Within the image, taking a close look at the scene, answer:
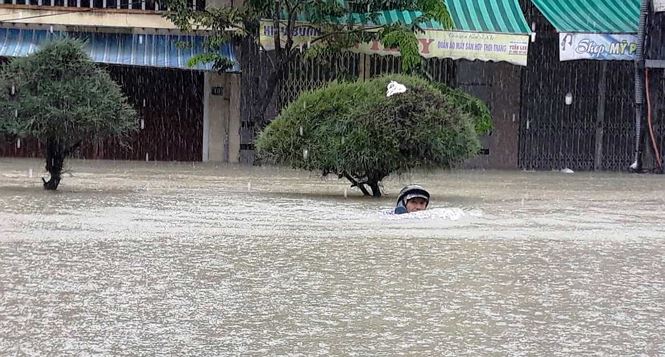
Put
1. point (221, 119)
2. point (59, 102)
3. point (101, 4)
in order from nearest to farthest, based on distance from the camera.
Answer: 1. point (59, 102)
2. point (101, 4)
3. point (221, 119)

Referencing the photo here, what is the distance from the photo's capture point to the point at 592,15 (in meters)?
19.7

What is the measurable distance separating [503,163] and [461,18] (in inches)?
136

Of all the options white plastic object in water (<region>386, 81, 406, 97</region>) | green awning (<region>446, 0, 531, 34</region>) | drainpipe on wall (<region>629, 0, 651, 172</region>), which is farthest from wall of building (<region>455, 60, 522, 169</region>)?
white plastic object in water (<region>386, 81, 406, 97</region>)

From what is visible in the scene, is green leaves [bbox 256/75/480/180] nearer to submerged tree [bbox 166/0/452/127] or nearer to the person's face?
the person's face

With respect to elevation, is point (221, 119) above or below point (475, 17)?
below

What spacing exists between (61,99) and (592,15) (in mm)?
11884

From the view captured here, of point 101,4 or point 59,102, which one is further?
point 101,4

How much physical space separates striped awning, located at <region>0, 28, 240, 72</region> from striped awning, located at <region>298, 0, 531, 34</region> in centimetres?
229

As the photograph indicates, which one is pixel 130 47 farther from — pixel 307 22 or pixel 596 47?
pixel 596 47

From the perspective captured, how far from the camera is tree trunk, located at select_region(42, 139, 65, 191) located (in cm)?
1146

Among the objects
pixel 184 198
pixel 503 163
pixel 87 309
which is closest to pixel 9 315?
pixel 87 309

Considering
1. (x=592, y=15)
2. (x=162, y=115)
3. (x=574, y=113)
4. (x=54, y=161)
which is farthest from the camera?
(x=574, y=113)

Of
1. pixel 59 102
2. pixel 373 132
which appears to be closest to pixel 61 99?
pixel 59 102

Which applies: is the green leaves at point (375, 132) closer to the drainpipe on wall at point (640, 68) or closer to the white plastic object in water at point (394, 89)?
the white plastic object in water at point (394, 89)
